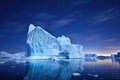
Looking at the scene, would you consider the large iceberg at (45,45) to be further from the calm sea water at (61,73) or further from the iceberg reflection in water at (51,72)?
the calm sea water at (61,73)

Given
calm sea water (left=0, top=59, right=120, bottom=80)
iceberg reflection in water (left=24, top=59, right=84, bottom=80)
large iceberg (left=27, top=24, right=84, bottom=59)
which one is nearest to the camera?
calm sea water (left=0, top=59, right=120, bottom=80)

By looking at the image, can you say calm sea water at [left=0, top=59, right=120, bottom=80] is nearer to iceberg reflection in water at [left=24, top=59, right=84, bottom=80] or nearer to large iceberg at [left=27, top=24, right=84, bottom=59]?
iceberg reflection in water at [left=24, top=59, right=84, bottom=80]

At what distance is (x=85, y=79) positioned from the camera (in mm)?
18750

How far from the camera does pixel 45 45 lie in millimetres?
59156

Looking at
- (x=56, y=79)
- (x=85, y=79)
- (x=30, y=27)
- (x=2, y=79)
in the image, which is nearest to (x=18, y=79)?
(x=2, y=79)

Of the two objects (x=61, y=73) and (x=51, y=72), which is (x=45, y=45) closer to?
(x=51, y=72)

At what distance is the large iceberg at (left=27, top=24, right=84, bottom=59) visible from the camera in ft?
191

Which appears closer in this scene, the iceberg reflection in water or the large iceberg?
the iceberg reflection in water

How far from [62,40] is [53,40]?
6.23 meters

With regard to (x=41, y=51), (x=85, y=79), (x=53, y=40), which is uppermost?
(x=53, y=40)

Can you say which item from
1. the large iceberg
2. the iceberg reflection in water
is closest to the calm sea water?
the iceberg reflection in water

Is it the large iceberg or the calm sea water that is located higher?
the large iceberg

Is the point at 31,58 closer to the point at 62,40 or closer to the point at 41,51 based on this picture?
the point at 41,51

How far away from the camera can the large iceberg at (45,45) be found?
58.2 meters
